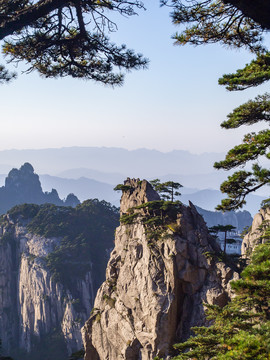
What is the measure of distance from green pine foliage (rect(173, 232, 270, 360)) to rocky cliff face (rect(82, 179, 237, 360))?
1577 centimetres

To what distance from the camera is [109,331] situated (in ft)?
121

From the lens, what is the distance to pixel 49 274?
77.0 metres

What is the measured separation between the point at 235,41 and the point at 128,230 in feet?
105

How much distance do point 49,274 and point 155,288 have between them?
4987 cm

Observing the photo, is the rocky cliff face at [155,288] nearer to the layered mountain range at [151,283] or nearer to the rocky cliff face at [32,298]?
the layered mountain range at [151,283]

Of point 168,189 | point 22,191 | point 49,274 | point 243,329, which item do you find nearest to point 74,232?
point 49,274

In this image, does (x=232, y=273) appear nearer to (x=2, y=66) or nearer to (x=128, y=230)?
(x=128, y=230)

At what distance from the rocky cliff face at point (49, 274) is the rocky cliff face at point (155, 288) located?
115 ft

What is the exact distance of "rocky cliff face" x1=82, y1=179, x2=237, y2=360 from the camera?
30.8 m

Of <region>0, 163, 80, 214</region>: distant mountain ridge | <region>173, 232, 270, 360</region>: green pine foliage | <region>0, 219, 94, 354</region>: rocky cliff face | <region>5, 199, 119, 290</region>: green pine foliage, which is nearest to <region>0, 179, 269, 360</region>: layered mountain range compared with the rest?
<region>0, 219, 94, 354</region>: rocky cliff face

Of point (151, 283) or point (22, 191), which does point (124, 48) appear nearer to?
point (151, 283)

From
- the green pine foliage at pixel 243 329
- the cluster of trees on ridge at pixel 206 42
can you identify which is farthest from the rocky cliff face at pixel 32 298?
the cluster of trees on ridge at pixel 206 42

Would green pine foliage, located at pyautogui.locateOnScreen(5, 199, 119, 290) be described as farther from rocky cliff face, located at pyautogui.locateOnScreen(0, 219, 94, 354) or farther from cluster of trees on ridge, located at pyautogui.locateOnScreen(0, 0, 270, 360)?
cluster of trees on ridge, located at pyautogui.locateOnScreen(0, 0, 270, 360)

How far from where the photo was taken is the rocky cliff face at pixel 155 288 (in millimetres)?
30750
